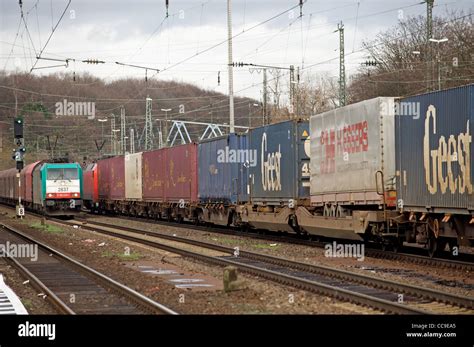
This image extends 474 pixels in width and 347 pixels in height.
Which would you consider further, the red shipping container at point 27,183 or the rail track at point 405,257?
the red shipping container at point 27,183

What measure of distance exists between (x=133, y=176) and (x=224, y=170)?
50.9ft

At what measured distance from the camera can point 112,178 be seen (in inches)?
1941

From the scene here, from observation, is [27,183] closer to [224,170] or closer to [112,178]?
[112,178]

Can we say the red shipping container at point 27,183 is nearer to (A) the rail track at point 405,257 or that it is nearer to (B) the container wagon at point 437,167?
(A) the rail track at point 405,257

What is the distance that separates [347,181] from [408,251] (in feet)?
8.08

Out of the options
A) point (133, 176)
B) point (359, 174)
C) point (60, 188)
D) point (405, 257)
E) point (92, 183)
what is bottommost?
point (405, 257)

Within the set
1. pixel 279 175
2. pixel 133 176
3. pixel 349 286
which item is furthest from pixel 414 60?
pixel 349 286

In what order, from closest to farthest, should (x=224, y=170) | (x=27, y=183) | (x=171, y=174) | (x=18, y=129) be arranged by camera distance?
1. (x=224, y=170)
2. (x=171, y=174)
3. (x=18, y=129)
4. (x=27, y=183)

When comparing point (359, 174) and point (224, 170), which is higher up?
point (224, 170)

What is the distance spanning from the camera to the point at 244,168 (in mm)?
27578

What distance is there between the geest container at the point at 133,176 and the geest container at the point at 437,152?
26188mm

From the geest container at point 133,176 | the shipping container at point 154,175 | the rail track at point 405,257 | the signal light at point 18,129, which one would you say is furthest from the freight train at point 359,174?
the geest container at point 133,176

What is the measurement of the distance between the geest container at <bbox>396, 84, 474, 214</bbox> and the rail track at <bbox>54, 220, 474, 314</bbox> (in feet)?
9.42

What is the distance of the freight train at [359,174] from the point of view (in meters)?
16.0
